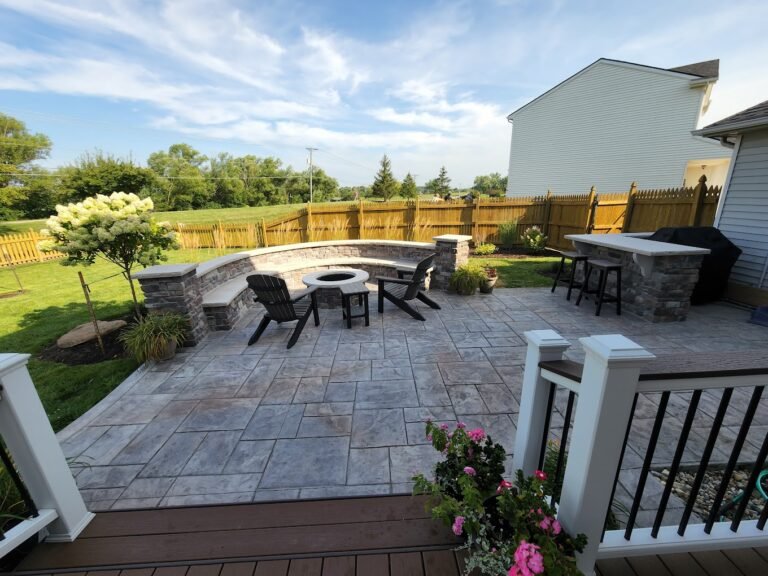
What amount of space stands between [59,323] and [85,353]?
1.73 m

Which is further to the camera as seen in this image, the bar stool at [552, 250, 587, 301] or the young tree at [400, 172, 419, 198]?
the young tree at [400, 172, 419, 198]

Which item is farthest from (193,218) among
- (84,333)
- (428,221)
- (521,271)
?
(521,271)

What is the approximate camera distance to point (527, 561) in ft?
3.41

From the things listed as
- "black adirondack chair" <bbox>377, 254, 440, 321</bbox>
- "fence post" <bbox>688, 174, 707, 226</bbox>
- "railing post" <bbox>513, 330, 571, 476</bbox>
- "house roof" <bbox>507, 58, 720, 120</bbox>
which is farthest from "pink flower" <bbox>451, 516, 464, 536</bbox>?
"house roof" <bbox>507, 58, 720, 120</bbox>

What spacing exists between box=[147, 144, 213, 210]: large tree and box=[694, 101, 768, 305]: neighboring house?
3528 cm

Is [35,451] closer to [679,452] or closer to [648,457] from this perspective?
[648,457]

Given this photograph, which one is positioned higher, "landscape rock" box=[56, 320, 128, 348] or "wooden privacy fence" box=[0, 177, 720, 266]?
"wooden privacy fence" box=[0, 177, 720, 266]

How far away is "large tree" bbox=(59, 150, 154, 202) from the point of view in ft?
63.2

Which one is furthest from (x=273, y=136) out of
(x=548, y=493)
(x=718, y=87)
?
(x=548, y=493)

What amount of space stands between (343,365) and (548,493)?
2376mm

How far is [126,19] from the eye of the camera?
199 inches

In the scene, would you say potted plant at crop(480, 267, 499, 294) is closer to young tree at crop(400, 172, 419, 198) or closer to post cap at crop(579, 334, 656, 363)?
post cap at crop(579, 334, 656, 363)

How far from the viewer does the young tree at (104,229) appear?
11.9 feet

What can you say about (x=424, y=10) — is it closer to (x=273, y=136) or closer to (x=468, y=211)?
(x=468, y=211)
